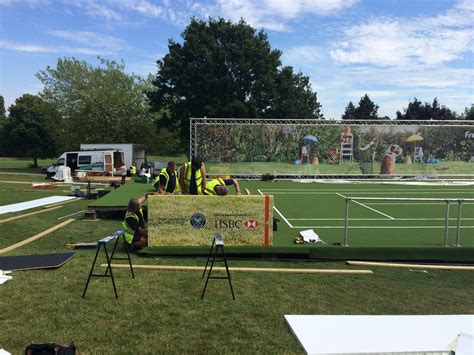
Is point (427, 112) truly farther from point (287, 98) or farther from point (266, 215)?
point (266, 215)

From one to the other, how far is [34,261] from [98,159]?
2253 centimetres

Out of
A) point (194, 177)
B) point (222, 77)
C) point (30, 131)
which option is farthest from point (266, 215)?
A: point (30, 131)

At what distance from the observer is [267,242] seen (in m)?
8.19

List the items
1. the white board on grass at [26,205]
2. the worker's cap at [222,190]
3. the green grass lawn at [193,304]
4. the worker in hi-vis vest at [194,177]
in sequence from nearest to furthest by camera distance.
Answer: the green grass lawn at [193,304]
the worker's cap at [222,190]
the worker in hi-vis vest at [194,177]
the white board on grass at [26,205]

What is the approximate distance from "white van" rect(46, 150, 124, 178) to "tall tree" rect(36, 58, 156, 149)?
440 inches

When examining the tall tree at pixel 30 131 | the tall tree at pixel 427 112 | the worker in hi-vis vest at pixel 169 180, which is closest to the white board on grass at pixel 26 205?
the worker in hi-vis vest at pixel 169 180

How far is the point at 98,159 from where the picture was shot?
29.0 m

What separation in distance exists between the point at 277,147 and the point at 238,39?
50.1ft

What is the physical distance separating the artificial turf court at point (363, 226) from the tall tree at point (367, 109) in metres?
65.4

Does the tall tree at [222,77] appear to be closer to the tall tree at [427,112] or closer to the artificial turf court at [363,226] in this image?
the artificial turf court at [363,226]

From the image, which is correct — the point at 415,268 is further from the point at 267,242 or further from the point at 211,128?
the point at 211,128

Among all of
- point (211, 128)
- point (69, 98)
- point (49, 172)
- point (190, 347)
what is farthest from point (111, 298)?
point (69, 98)

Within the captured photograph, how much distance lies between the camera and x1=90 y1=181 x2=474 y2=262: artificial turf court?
7992mm

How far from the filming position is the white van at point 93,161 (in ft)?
94.7
